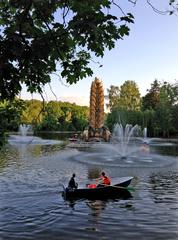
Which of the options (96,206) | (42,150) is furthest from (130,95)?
(96,206)

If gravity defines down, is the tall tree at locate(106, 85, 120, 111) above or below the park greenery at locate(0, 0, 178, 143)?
above

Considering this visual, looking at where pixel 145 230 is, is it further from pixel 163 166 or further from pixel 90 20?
pixel 163 166

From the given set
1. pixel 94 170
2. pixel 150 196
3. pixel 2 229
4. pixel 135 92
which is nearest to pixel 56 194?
pixel 150 196

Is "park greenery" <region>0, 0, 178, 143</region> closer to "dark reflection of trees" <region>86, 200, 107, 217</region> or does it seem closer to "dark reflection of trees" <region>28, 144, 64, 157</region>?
"dark reflection of trees" <region>86, 200, 107, 217</region>

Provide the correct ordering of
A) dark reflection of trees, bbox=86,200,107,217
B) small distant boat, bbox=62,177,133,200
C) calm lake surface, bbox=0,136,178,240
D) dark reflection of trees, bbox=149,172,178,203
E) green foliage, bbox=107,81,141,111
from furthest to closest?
green foliage, bbox=107,81,141,111 < dark reflection of trees, bbox=149,172,178,203 < small distant boat, bbox=62,177,133,200 < dark reflection of trees, bbox=86,200,107,217 < calm lake surface, bbox=0,136,178,240

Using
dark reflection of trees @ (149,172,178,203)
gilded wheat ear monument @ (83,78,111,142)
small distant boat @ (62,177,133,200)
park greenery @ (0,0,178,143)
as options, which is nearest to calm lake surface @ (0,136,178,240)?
dark reflection of trees @ (149,172,178,203)

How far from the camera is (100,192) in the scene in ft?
76.0

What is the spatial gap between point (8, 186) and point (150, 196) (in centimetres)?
968

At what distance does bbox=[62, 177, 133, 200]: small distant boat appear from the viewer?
23.0m

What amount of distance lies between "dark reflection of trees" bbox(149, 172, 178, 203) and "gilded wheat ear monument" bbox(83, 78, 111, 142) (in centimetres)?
4144

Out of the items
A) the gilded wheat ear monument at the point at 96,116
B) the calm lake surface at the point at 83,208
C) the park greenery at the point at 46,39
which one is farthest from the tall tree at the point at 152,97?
the park greenery at the point at 46,39

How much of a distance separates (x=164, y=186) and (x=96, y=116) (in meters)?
47.5

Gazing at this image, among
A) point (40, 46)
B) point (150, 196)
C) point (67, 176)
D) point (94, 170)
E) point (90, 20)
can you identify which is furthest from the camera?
point (94, 170)

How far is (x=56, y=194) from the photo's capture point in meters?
24.3
